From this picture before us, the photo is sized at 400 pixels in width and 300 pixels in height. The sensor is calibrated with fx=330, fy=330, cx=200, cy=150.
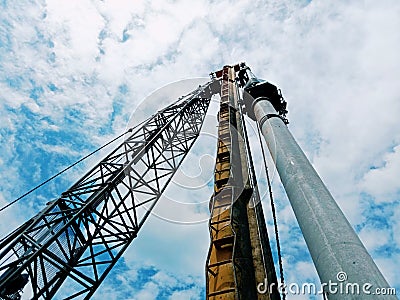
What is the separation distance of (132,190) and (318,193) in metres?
7.69

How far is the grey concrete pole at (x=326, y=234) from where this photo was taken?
11.8 feet

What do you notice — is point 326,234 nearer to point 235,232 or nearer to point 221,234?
point 235,232

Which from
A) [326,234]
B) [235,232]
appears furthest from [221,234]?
[326,234]

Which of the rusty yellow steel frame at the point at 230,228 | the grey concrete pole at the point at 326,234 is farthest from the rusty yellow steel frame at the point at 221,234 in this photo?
the grey concrete pole at the point at 326,234

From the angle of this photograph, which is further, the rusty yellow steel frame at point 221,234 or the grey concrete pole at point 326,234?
the rusty yellow steel frame at point 221,234

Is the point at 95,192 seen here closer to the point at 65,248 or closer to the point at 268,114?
the point at 65,248

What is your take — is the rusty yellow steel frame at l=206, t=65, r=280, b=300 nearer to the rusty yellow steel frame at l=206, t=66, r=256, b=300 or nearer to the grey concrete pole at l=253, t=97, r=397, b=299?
the rusty yellow steel frame at l=206, t=66, r=256, b=300

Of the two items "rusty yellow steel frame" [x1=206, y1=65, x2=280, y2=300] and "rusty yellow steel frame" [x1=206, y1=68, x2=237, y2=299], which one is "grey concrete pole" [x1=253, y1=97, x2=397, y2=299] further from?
"rusty yellow steel frame" [x1=206, y1=68, x2=237, y2=299]

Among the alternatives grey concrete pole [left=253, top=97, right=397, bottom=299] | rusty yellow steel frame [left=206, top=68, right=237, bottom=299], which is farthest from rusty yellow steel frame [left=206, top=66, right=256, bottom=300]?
grey concrete pole [left=253, top=97, right=397, bottom=299]

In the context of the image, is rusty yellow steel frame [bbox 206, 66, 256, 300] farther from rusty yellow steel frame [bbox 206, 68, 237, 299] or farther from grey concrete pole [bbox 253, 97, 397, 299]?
grey concrete pole [bbox 253, 97, 397, 299]

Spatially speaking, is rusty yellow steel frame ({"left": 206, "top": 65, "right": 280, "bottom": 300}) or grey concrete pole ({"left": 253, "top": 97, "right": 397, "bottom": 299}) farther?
rusty yellow steel frame ({"left": 206, "top": 65, "right": 280, "bottom": 300})

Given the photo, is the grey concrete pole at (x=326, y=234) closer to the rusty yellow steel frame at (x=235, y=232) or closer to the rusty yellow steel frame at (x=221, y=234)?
the rusty yellow steel frame at (x=235, y=232)

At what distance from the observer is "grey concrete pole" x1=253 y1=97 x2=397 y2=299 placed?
3.60 meters

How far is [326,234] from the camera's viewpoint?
440 cm
